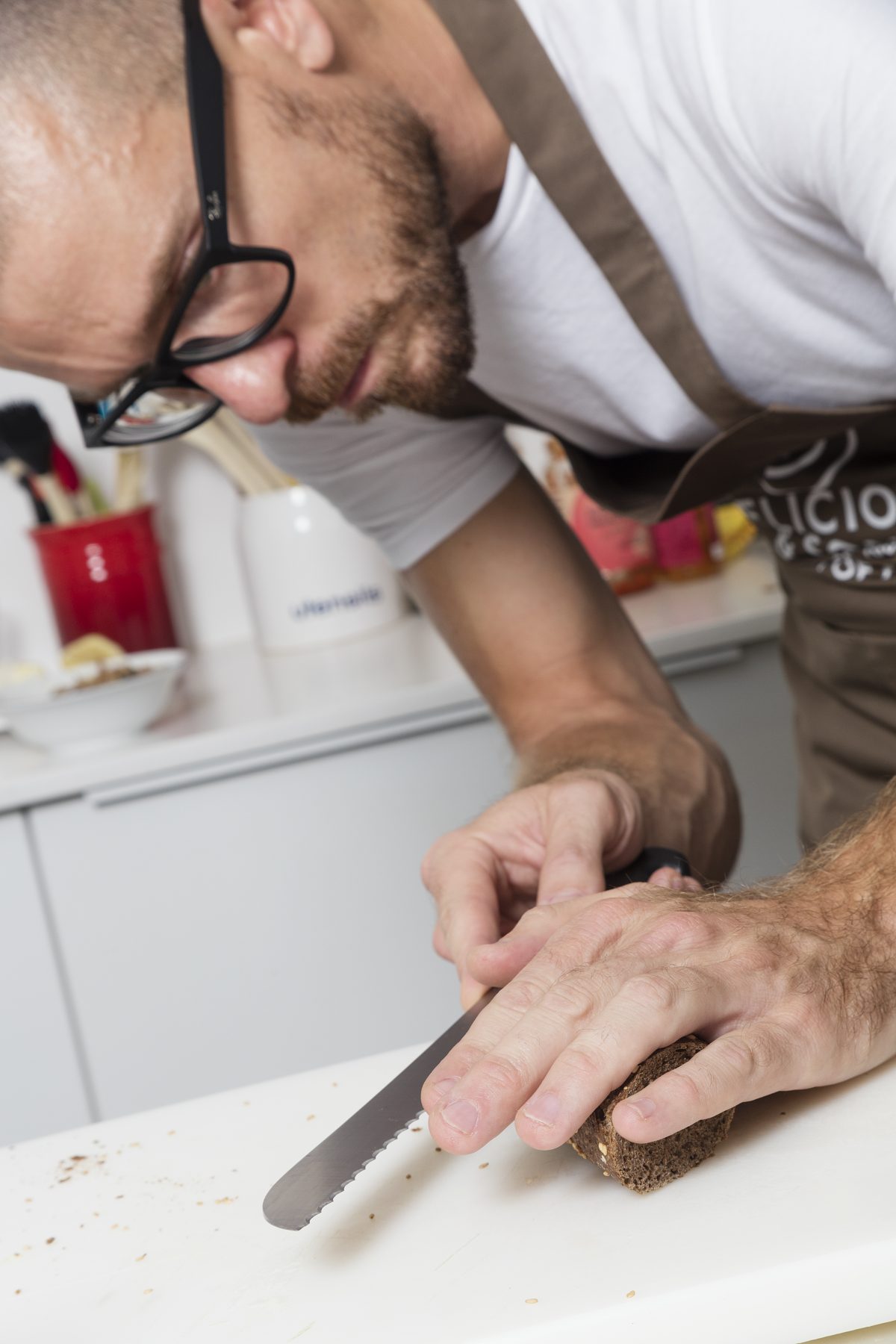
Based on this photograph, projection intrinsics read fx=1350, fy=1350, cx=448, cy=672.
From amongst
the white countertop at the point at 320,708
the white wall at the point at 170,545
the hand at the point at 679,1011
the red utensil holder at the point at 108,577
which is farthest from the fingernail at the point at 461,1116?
the white wall at the point at 170,545

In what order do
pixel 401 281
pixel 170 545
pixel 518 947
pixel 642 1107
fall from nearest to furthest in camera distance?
pixel 642 1107 → pixel 518 947 → pixel 401 281 → pixel 170 545

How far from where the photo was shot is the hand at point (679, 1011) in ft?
1.52

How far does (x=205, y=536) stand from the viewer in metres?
1.91

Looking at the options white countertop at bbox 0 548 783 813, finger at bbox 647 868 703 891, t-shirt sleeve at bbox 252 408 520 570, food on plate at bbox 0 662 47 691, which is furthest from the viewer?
food on plate at bbox 0 662 47 691

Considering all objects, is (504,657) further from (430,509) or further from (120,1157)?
(120,1157)

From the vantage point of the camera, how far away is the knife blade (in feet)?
1.49

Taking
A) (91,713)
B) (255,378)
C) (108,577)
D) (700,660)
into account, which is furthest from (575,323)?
(108,577)

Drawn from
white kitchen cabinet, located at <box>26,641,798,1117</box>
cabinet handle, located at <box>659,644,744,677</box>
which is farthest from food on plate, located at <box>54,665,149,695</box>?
cabinet handle, located at <box>659,644,744,677</box>

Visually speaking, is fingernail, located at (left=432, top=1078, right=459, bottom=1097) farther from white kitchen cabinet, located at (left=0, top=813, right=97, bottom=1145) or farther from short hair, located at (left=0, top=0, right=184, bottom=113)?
white kitchen cabinet, located at (left=0, top=813, right=97, bottom=1145)

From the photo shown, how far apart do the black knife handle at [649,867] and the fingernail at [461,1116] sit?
0.73 ft

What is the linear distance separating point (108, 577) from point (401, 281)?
1001 millimetres

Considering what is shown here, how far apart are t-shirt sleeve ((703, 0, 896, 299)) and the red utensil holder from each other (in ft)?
3.92

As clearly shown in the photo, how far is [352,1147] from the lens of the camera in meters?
0.48

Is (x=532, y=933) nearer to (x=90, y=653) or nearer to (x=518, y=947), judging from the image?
(x=518, y=947)
